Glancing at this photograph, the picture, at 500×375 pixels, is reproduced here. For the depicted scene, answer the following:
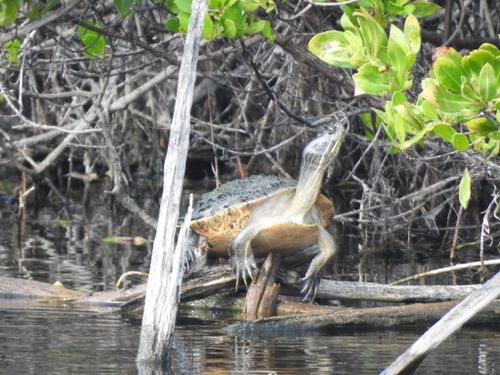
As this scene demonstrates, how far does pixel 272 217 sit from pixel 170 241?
166 centimetres

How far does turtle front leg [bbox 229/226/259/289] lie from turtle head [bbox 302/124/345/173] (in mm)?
469

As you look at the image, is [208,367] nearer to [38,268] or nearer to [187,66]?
[187,66]

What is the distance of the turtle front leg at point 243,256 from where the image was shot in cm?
611

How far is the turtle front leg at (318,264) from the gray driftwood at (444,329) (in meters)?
1.98

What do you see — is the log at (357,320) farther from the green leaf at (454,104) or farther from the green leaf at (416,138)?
the green leaf at (454,104)

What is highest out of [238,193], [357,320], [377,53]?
[377,53]

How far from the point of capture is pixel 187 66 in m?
4.75

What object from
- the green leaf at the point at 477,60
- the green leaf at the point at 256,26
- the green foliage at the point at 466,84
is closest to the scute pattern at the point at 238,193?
the green leaf at the point at 256,26

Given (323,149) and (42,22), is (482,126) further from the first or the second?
(42,22)

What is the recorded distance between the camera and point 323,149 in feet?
20.5

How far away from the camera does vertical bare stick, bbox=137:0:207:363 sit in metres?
4.69

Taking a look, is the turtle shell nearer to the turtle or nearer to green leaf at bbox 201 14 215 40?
the turtle

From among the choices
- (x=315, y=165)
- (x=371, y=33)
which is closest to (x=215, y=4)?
(x=371, y=33)

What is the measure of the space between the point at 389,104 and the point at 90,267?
147 inches
